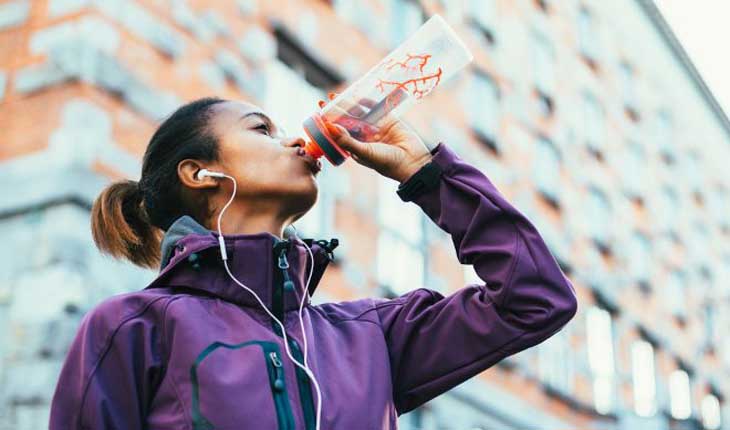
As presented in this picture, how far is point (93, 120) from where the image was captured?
648 centimetres

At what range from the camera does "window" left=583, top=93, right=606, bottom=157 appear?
55.8 ft

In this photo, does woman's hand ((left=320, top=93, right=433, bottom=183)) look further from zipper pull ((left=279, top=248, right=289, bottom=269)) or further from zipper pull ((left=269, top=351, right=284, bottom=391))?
zipper pull ((left=269, top=351, right=284, bottom=391))

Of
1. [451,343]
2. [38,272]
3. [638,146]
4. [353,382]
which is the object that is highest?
[353,382]

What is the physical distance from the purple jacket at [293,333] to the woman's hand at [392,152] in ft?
0.19

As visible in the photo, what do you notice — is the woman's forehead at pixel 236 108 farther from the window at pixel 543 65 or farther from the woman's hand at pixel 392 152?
the window at pixel 543 65

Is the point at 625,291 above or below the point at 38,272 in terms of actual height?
below

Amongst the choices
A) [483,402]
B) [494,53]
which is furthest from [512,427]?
[494,53]

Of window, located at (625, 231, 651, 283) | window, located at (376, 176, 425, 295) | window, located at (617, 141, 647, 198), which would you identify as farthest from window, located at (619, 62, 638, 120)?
window, located at (376, 176, 425, 295)

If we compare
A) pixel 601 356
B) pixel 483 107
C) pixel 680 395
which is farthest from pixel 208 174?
pixel 680 395

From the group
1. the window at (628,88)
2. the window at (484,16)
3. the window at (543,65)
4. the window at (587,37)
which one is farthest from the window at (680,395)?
the window at (484,16)

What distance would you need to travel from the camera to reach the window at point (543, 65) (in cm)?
1527

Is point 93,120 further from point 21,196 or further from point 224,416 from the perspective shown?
point 224,416

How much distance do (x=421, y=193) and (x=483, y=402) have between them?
352 inches

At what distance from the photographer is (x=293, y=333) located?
7.74 ft
